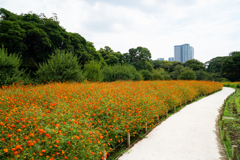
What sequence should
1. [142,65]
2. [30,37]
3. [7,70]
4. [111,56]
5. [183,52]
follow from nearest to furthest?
1. [7,70]
2. [30,37]
3. [111,56]
4. [142,65]
5. [183,52]

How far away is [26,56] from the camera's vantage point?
57.3ft

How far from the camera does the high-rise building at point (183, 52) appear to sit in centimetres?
12794

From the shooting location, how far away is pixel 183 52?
130500mm

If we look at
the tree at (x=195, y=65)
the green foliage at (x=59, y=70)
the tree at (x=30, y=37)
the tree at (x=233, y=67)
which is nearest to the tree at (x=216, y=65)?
the tree at (x=233, y=67)

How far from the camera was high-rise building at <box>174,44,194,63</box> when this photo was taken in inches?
5037

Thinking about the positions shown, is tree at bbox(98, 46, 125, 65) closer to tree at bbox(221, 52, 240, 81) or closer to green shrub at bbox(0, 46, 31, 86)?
green shrub at bbox(0, 46, 31, 86)

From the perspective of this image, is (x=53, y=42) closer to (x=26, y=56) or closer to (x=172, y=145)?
(x=26, y=56)

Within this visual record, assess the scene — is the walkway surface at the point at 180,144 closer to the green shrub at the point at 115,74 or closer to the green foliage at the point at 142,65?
the green shrub at the point at 115,74

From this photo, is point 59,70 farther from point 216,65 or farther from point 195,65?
point 216,65

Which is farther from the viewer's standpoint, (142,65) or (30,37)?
(142,65)

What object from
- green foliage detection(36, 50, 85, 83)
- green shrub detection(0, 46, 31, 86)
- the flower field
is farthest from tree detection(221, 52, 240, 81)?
green shrub detection(0, 46, 31, 86)

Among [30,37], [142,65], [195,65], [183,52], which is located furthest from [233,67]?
[183,52]

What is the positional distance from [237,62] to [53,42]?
49.5 m

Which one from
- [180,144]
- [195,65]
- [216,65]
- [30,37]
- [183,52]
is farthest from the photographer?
[183,52]
